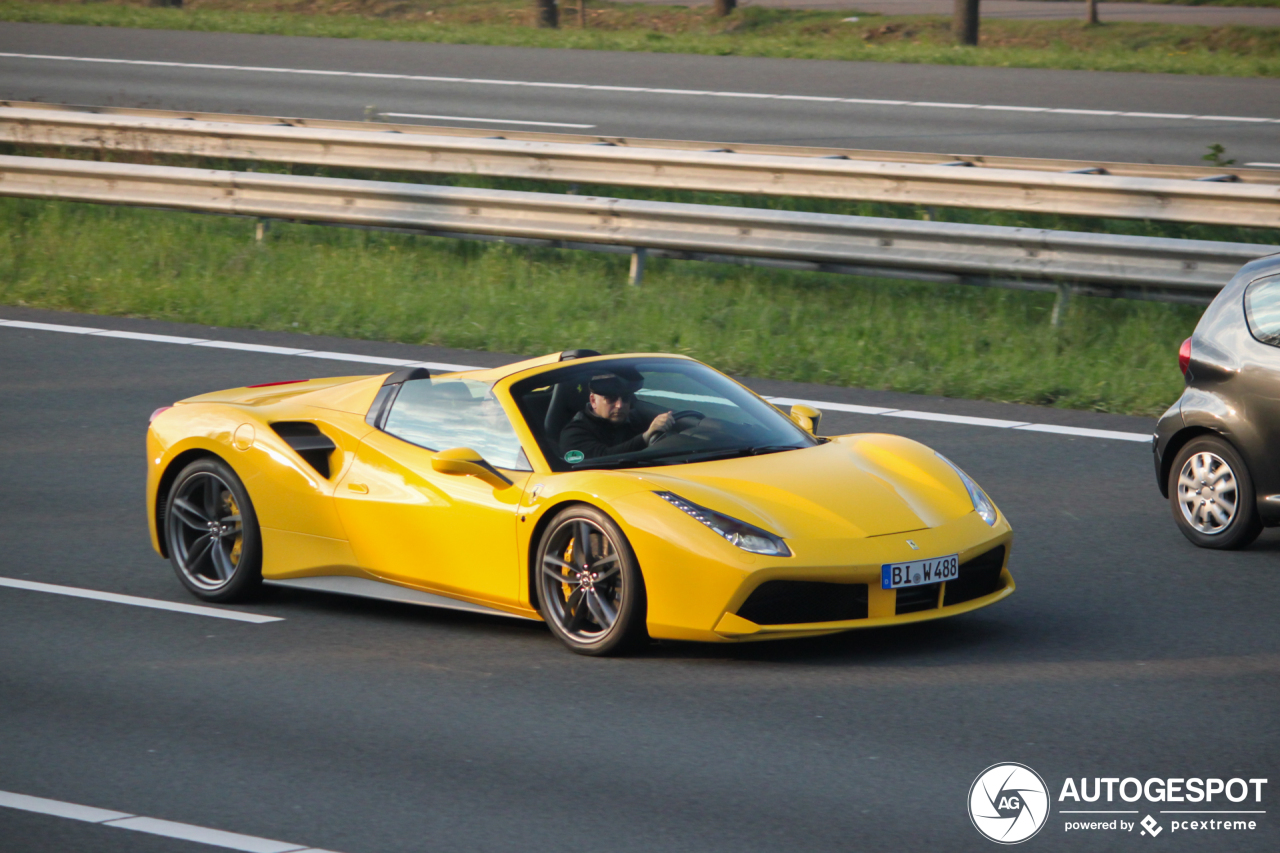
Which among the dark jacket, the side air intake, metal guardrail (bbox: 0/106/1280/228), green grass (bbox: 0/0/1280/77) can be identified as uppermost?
green grass (bbox: 0/0/1280/77)

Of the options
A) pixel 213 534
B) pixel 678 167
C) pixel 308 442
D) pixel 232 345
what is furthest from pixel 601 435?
pixel 678 167

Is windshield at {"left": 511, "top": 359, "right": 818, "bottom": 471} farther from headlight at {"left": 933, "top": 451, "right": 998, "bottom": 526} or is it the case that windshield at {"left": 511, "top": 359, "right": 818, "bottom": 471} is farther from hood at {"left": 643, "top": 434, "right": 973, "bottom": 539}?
headlight at {"left": 933, "top": 451, "right": 998, "bottom": 526}

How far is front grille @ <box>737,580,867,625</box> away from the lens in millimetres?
6426

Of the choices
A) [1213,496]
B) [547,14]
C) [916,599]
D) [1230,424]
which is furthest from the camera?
[547,14]

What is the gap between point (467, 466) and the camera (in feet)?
23.1

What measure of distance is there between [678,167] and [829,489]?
8.59 m

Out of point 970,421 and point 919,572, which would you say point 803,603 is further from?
point 970,421

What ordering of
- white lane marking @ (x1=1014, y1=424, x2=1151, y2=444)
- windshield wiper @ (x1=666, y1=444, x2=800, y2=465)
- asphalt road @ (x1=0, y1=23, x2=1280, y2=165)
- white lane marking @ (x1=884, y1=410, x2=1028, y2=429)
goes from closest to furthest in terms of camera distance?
windshield wiper @ (x1=666, y1=444, x2=800, y2=465)
white lane marking @ (x1=1014, y1=424, x2=1151, y2=444)
white lane marking @ (x1=884, y1=410, x2=1028, y2=429)
asphalt road @ (x1=0, y1=23, x2=1280, y2=165)

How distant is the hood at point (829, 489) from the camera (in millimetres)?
6586

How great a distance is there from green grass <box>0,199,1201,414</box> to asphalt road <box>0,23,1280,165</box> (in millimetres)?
5759

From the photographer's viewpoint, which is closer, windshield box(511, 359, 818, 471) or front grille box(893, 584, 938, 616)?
front grille box(893, 584, 938, 616)

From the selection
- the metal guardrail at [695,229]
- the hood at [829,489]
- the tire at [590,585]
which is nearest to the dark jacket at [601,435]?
the hood at [829,489]

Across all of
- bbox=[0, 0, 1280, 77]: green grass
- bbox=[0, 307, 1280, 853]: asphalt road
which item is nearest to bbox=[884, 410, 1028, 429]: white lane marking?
bbox=[0, 307, 1280, 853]: asphalt road

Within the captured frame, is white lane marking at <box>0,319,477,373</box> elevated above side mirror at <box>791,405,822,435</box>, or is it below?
below
